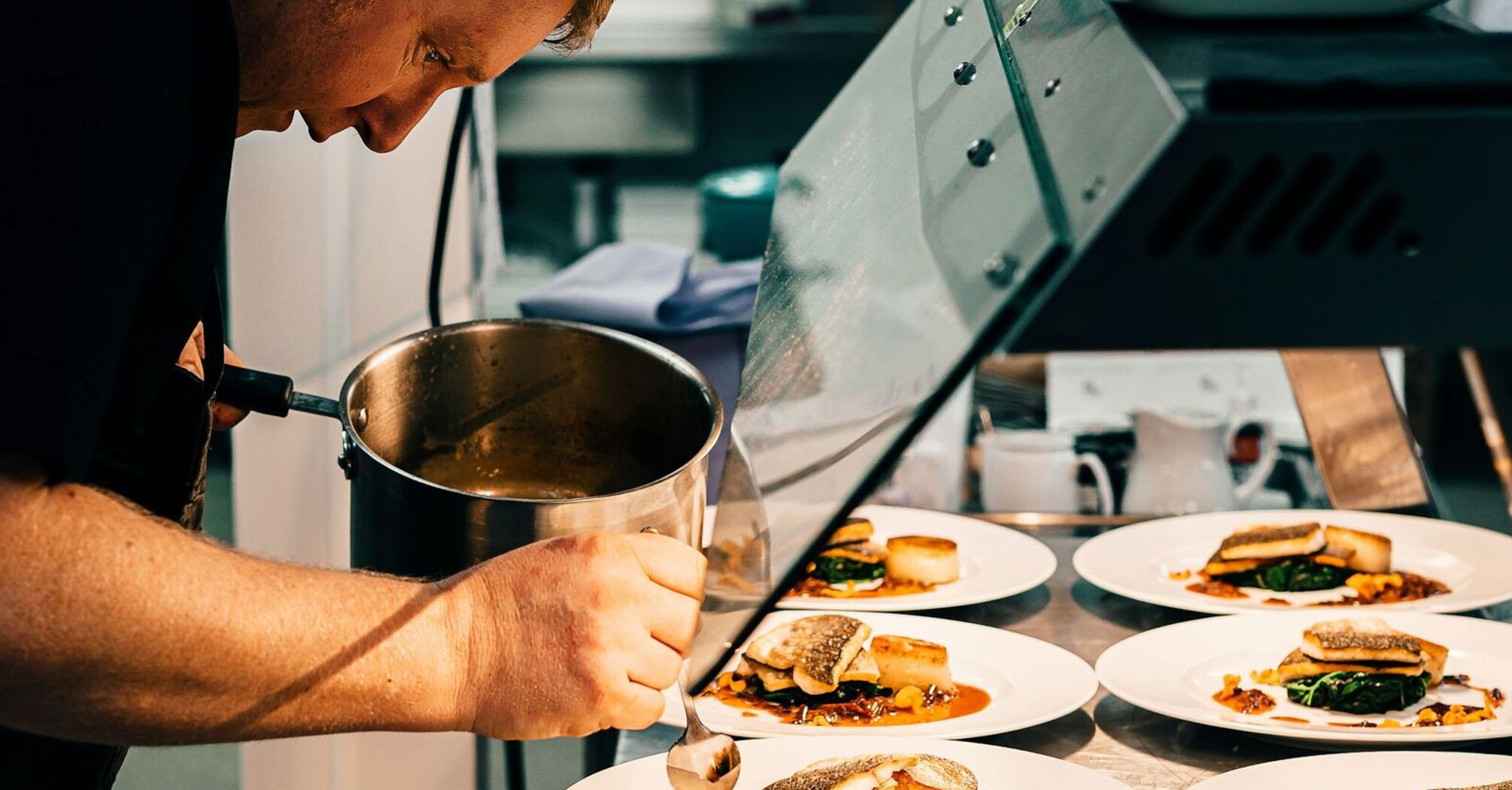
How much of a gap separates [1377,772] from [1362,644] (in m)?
0.17

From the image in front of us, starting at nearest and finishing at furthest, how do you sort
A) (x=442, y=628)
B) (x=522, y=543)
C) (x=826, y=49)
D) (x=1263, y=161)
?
1. (x=1263, y=161)
2. (x=442, y=628)
3. (x=522, y=543)
4. (x=826, y=49)

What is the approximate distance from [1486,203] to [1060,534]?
1.11 meters

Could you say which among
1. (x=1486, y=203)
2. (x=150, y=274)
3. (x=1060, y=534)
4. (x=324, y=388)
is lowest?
(x=1060, y=534)

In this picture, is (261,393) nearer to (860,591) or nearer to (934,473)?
(860,591)

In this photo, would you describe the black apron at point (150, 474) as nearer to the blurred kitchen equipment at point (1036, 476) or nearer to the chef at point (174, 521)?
the chef at point (174, 521)

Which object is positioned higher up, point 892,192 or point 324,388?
point 892,192

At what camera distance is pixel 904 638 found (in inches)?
52.0

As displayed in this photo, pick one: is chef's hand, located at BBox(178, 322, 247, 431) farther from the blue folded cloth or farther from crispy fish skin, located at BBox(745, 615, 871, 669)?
the blue folded cloth

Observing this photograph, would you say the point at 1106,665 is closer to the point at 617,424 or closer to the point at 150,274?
the point at 617,424

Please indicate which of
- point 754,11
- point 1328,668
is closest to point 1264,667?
point 1328,668

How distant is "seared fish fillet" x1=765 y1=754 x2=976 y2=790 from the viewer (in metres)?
1.05

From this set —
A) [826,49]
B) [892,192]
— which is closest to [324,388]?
[892,192]

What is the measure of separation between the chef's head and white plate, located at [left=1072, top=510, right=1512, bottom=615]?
32.1 inches

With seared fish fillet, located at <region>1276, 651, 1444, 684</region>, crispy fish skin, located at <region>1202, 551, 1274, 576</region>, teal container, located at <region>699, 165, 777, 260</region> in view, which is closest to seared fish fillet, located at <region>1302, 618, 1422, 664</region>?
seared fish fillet, located at <region>1276, 651, 1444, 684</region>
